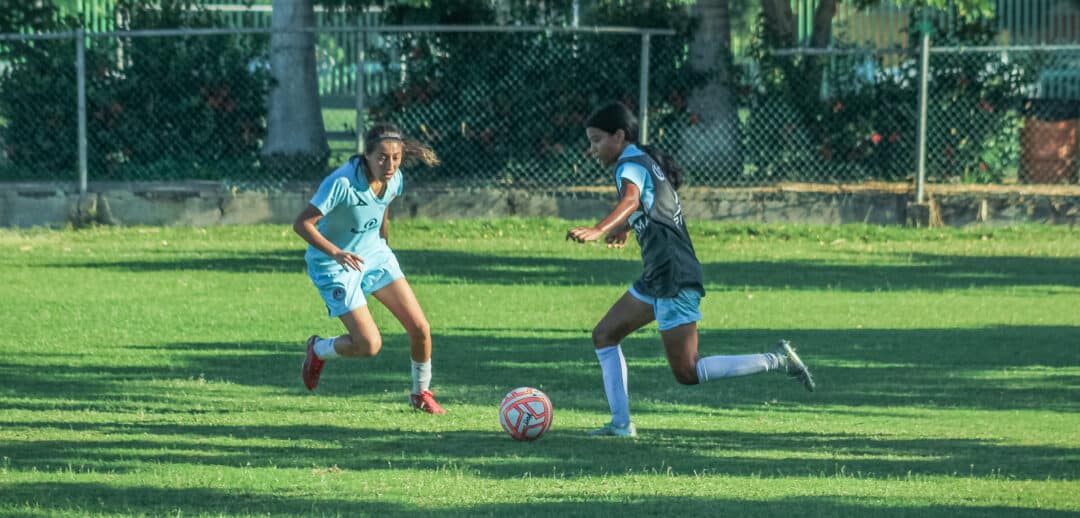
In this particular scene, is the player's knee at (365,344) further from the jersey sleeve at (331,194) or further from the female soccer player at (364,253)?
the jersey sleeve at (331,194)

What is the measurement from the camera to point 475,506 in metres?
6.68

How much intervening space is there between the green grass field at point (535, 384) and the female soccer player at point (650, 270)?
0.33 meters

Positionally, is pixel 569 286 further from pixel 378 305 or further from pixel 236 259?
pixel 236 259

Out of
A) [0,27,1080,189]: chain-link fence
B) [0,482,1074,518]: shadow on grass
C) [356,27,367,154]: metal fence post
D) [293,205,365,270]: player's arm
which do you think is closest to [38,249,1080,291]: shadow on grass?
[356,27,367,154]: metal fence post

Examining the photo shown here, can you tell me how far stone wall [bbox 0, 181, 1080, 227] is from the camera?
18906 millimetres

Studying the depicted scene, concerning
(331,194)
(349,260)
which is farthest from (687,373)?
(331,194)

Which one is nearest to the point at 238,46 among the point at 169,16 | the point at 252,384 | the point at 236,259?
the point at 169,16

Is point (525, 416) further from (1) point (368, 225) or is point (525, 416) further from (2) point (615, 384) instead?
(1) point (368, 225)

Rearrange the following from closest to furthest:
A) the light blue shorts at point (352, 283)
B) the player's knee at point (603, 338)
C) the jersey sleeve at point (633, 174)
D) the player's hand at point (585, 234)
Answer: the player's hand at point (585, 234), the jersey sleeve at point (633, 174), the player's knee at point (603, 338), the light blue shorts at point (352, 283)

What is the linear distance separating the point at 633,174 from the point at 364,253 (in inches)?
70.7

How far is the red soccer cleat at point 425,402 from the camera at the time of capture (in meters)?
8.95

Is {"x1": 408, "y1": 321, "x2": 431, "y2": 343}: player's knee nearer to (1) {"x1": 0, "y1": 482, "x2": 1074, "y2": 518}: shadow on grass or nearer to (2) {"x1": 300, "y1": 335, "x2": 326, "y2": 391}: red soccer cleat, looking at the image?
(2) {"x1": 300, "y1": 335, "x2": 326, "y2": 391}: red soccer cleat

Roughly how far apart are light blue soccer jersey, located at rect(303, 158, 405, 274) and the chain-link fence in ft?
34.7

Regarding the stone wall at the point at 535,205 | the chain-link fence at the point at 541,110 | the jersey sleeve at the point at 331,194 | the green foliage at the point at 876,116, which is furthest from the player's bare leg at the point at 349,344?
the green foliage at the point at 876,116
